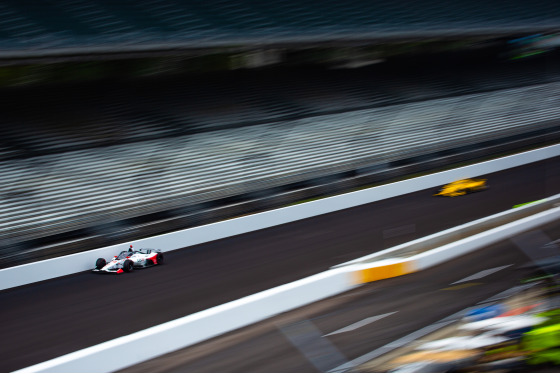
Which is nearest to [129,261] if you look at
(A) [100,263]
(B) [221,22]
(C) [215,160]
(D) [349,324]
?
(A) [100,263]

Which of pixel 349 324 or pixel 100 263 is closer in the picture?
pixel 349 324

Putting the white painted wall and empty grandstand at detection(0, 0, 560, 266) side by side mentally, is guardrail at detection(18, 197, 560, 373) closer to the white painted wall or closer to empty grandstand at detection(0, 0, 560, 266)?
the white painted wall

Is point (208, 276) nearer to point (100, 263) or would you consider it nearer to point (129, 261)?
point (129, 261)

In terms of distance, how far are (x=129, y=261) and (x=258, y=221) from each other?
3.78 meters

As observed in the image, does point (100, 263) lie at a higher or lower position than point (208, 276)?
higher

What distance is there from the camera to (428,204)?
14.4 m

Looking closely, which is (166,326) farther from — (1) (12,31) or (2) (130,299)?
(1) (12,31)

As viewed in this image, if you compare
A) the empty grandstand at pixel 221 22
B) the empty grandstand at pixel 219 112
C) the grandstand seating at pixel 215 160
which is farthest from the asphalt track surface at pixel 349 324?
the empty grandstand at pixel 221 22

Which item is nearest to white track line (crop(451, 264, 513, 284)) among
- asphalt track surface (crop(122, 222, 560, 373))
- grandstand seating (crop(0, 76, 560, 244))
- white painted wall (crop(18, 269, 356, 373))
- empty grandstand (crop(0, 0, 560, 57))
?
asphalt track surface (crop(122, 222, 560, 373))

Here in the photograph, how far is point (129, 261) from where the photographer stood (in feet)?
34.0

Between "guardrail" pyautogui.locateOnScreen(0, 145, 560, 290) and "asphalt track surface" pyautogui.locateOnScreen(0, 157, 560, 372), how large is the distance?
0.27 metres

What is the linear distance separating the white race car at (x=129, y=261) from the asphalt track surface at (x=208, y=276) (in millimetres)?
161

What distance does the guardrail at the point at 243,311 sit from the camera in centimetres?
601

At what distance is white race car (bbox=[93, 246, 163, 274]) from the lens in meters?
10.3
